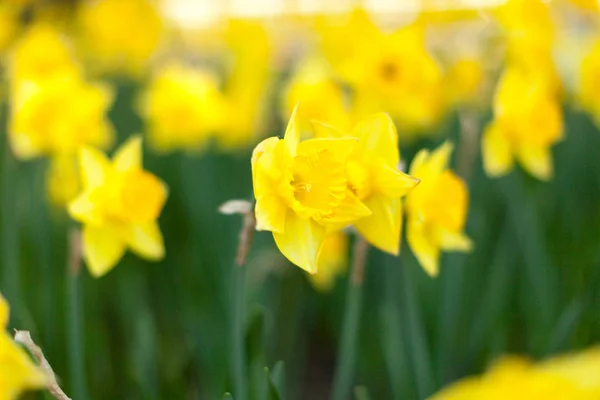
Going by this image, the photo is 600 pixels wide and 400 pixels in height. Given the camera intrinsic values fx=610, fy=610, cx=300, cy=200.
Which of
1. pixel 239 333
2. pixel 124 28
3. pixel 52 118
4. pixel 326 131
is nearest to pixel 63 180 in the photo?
pixel 52 118

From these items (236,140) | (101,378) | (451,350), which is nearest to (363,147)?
(451,350)

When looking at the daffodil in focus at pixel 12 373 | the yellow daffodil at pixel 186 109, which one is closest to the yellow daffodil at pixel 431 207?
the daffodil in focus at pixel 12 373

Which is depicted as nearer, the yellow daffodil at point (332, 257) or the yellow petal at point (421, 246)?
the yellow petal at point (421, 246)

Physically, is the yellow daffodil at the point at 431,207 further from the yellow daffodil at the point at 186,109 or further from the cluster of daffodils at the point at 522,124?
the yellow daffodil at the point at 186,109

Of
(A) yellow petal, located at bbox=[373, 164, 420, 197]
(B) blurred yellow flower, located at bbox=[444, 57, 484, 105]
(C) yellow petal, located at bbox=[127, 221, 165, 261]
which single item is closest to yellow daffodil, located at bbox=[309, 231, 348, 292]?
(C) yellow petal, located at bbox=[127, 221, 165, 261]

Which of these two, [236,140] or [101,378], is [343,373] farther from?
[236,140]

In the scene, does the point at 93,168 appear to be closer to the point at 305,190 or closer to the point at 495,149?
the point at 305,190

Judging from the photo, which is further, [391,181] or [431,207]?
[431,207]

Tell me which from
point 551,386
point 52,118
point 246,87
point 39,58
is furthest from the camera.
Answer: point 246,87
